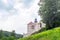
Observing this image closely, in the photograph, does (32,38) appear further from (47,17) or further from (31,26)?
(31,26)

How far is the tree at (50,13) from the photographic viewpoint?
154 ft

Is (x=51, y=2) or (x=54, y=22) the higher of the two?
(x=51, y=2)

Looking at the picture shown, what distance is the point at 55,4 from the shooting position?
47.3 metres

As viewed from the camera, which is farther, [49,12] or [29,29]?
[29,29]

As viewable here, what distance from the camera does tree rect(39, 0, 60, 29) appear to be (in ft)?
154

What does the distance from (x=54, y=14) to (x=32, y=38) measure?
11448 millimetres

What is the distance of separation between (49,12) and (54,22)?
1.93 metres

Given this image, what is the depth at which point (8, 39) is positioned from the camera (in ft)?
124

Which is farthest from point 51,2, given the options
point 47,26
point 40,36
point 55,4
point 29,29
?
point 29,29

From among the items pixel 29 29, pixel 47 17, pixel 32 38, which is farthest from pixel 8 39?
pixel 29 29

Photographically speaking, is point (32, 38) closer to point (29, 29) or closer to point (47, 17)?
point (47, 17)

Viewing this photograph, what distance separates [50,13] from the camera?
47094 millimetres

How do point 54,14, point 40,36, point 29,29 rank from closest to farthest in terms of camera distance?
point 40,36, point 54,14, point 29,29

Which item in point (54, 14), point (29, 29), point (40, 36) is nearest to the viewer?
point (40, 36)
